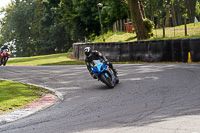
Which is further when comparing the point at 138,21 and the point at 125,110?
the point at 138,21

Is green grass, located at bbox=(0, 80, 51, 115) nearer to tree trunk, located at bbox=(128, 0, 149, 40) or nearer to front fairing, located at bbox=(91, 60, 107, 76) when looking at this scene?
front fairing, located at bbox=(91, 60, 107, 76)

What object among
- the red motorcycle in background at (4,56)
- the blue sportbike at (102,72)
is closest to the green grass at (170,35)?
the red motorcycle in background at (4,56)

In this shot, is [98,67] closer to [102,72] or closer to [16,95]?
[102,72]

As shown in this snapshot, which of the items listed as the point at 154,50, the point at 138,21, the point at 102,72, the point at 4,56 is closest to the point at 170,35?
the point at 138,21

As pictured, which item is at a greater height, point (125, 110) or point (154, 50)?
point (154, 50)

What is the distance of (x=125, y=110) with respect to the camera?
7.48m

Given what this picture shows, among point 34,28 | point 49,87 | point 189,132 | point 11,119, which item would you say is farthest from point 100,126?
point 34,28

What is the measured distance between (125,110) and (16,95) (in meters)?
4.69

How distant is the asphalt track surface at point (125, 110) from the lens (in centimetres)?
595

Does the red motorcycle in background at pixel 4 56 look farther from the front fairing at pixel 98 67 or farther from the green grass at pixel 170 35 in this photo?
the front fairing at pixel 98 67

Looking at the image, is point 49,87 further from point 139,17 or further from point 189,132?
point 139,17

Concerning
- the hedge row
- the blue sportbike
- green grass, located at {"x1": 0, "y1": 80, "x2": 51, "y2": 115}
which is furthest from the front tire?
the hedge row

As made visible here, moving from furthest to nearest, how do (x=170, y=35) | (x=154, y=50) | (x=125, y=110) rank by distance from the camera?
(x=170, y=35), (x=154, y=50), (x=125, y=110)

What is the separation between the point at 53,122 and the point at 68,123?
0.40 meters
